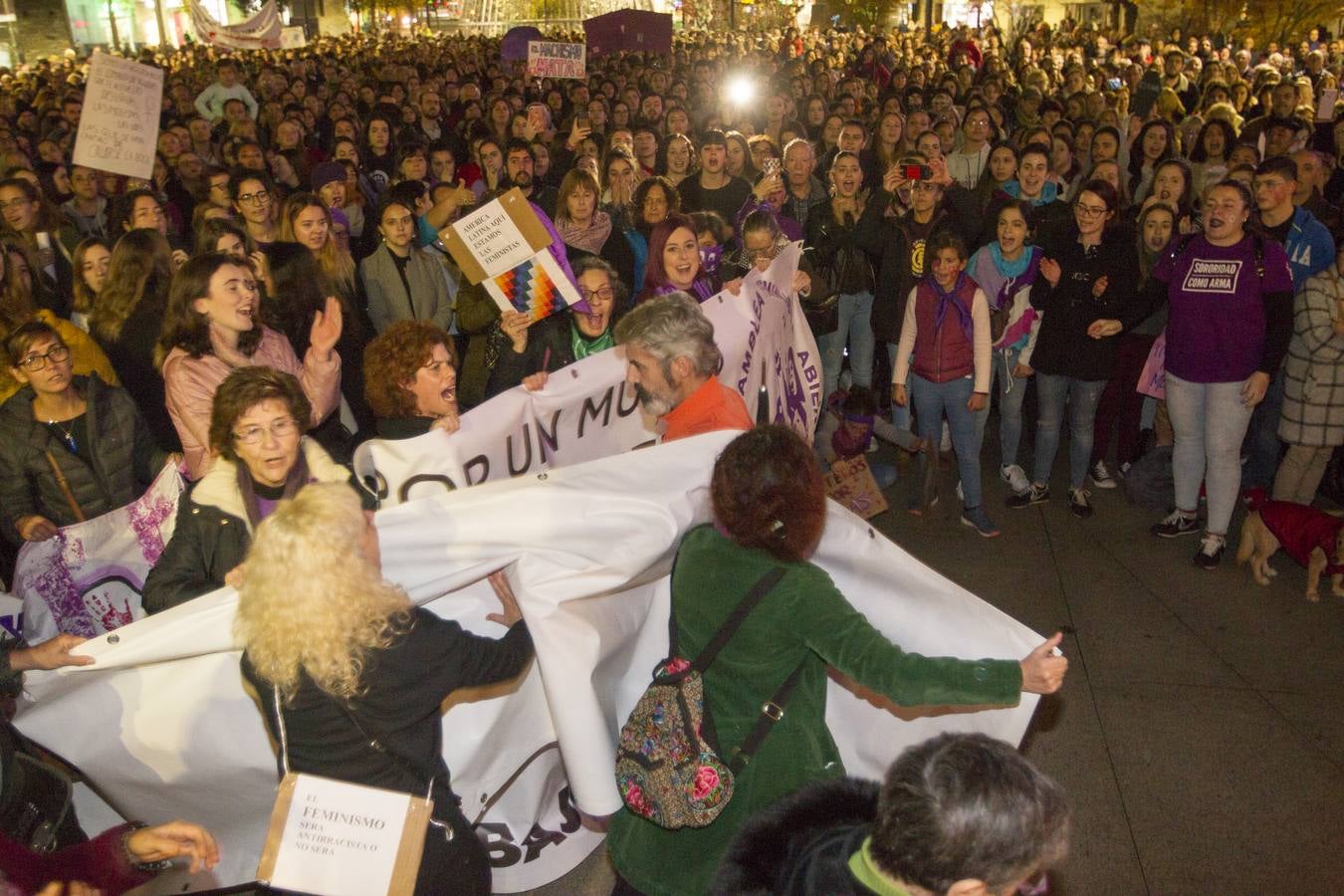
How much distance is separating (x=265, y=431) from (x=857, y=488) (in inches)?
139

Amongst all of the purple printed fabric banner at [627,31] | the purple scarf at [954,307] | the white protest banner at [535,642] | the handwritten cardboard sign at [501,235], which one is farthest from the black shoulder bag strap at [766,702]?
the purple printed fabric banner at [627,31]

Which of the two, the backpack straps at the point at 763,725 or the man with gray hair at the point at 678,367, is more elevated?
the man with gray hair at the point at 678,367

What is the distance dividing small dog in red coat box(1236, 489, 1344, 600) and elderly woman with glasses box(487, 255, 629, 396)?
346 centimetres

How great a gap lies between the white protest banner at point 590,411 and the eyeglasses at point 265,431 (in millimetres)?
228

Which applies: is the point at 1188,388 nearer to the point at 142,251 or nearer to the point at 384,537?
the point at 384,537

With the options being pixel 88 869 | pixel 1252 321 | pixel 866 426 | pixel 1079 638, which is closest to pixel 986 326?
pixel 866 426

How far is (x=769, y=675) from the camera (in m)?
2.49

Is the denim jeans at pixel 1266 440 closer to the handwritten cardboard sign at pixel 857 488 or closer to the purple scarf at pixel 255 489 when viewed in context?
the handwritten cardboard sign at pixel 857 488

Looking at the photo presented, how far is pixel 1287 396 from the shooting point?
17.9ft

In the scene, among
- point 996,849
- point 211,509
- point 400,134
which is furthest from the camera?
point 400,134

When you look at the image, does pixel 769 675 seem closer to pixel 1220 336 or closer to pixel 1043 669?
pixel 1043 669

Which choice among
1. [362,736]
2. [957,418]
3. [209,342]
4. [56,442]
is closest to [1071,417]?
[957,418]

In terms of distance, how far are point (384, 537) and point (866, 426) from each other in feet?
11.8

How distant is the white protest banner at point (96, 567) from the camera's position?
139 inches
